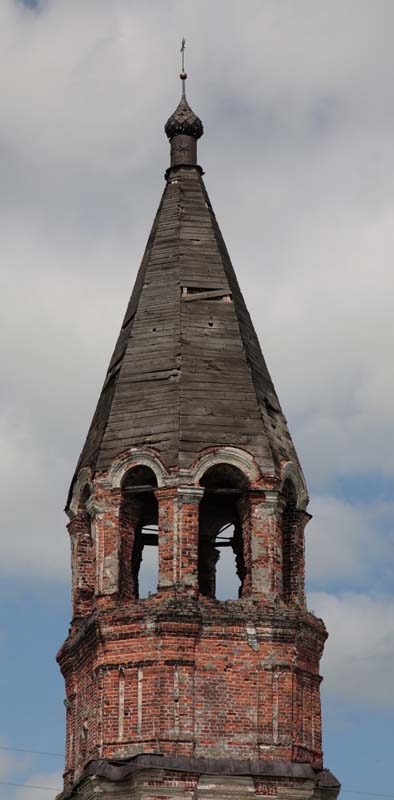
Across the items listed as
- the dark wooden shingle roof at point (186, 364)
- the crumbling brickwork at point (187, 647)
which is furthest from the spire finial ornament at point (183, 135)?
the crumbling brickwork at point (187, 647)

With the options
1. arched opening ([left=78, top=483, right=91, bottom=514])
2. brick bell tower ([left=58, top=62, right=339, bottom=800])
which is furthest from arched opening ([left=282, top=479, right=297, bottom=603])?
arched opening ([left=78, top=483, right=91, bottom=514])

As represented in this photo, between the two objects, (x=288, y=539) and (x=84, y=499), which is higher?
(x=84, y=499)

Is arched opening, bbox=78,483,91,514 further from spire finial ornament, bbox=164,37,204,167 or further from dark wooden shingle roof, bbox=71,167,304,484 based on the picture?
spire finial ornament, bbox=164,37,204,167

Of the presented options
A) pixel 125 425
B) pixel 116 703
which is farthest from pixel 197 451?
pixel 116 703

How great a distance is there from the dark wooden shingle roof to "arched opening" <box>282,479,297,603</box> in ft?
2.29

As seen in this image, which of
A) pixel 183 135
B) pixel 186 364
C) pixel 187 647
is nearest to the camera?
pixel 187 647

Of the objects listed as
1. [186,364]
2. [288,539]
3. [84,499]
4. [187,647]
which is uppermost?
[186,364]

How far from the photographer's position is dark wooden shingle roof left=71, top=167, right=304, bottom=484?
1375 inches

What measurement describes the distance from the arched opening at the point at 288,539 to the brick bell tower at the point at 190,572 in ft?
0.08

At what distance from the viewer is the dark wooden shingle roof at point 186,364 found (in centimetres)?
3494

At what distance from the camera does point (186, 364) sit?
3591 centimetres

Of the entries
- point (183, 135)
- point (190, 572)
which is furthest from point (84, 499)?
point (183, 135)

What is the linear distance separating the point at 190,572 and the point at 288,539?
100 inches

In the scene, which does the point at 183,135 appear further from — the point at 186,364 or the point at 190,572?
the point at 190,572
